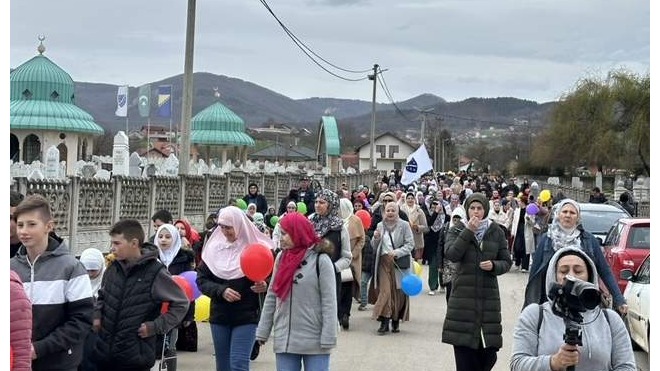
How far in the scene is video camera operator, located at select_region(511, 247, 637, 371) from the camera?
4305 mm

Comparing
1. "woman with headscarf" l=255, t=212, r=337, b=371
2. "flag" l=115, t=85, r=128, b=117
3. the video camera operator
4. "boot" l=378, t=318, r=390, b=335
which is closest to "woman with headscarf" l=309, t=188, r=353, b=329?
"boot" l=378, t=318, r=390, b=335

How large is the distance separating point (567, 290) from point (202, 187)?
65.4 feet

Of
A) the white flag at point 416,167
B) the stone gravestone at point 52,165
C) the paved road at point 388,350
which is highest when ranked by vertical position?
the white flag at point 416,167

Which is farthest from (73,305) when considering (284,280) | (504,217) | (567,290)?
(504,217)

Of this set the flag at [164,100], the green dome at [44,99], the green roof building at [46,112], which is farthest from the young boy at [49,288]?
the green dome at [44,99]

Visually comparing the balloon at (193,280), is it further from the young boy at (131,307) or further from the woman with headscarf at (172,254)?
the young boy at (131,307)

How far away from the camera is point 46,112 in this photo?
49594mm

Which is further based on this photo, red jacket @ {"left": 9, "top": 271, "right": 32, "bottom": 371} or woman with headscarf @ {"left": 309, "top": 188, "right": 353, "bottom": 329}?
woman with headscarf @ {"left": 309, "top": 188, "right": 353, "bottom": 329}

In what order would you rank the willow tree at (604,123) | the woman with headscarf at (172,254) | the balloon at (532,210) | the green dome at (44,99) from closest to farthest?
1. the woman with headscarf at (172,254)
2. the balloon at (532,210)
3. the green dome at (44,99)
4. the willow tree at (604,123)

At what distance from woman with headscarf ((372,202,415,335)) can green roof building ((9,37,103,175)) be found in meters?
37.8

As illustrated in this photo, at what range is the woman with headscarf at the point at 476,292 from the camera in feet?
25.5

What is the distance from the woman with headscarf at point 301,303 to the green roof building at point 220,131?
54.5 m

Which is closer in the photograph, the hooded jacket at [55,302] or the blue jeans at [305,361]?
the hooded jacket at [55,302]

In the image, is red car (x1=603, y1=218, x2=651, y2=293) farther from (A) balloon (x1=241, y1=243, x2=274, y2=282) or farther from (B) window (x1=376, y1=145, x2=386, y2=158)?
(B) window (x1=376, y1=145, x2=386, y2=158)
